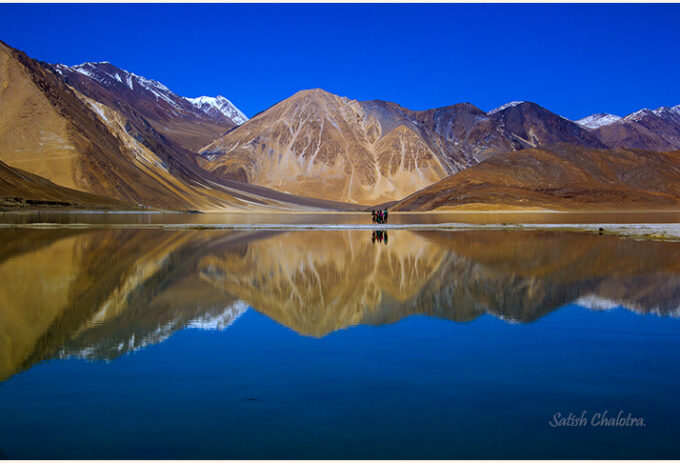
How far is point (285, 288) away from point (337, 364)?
5.86 meters

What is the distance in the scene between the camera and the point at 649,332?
29.4 feet

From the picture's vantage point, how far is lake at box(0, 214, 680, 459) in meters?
5.12

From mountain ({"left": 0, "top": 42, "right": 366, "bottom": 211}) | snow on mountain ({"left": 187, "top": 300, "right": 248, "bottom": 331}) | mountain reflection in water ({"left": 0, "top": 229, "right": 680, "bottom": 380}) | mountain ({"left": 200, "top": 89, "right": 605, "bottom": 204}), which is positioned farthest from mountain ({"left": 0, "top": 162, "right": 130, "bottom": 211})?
mountain ({"left": 200, "top": 89, "right": 605, "bottom": 204})

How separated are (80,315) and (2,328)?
3.82ft

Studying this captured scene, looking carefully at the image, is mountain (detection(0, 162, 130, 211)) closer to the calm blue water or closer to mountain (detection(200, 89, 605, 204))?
the calm blue water

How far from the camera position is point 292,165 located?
512 ft

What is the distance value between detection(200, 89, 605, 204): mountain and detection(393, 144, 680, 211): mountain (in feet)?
128

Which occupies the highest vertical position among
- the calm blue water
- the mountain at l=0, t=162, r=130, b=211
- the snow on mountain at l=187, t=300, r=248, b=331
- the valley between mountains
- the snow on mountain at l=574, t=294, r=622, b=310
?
the valley between mountains

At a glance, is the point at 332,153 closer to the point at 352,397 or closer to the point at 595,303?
the point at 595,303

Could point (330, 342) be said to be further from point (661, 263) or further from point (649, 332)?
point (661, 263)

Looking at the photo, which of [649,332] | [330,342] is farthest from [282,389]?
[649,332]

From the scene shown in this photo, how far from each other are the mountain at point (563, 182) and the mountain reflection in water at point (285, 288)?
242 feet

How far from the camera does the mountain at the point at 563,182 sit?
3733 inches

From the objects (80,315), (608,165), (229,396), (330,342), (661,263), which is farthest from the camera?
(608,165)
